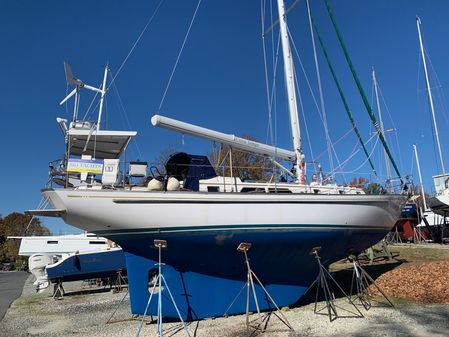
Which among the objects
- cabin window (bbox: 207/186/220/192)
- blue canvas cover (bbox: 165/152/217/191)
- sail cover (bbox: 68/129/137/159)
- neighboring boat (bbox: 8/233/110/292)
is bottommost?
neighboring boat (bbox: 8/233/110/292)

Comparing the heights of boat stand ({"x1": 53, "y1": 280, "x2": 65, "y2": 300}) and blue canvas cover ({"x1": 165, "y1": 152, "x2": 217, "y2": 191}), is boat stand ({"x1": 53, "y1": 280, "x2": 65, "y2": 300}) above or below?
below

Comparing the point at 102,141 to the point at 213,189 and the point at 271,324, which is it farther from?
the point at 271,324

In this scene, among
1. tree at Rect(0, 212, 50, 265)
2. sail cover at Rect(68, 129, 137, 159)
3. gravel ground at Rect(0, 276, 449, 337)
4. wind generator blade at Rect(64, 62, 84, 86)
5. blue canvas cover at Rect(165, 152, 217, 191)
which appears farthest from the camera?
tree at Rect(0, 212, 50, 265)

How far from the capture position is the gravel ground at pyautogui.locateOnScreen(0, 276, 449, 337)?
781 centimetres

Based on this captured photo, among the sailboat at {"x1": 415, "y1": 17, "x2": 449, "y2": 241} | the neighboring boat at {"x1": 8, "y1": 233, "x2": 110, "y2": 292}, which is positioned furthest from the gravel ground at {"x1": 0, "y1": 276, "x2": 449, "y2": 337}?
the sailboat at {"x1": 415, "y1": 17, "x2": 449, "y2": 241}

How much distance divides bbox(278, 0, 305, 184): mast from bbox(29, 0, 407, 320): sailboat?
1.57 meters

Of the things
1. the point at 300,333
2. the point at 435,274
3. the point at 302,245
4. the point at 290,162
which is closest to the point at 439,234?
the point at 435,274

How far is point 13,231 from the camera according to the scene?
183 ft

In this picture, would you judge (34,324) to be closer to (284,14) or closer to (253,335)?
(253,335)

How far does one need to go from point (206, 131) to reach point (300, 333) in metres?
5.61

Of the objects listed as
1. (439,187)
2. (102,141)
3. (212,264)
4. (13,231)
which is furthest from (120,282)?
(13,231)

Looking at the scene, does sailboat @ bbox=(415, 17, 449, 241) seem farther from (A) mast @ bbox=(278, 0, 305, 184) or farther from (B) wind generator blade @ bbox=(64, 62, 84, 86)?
(B) wind generator blade @ bbox=(64, 62, 84, 86)

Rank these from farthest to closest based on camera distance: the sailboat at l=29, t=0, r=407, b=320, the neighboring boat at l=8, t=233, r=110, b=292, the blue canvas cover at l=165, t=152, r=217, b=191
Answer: the neighboring boat at l=8, t=233, r=110, b=292 < the blue canvas cover at l=165, t=152, r=217, b=191 < the sailboat at l=29, t=0, r=407, b=320

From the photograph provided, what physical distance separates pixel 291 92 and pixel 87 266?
39.0ft
